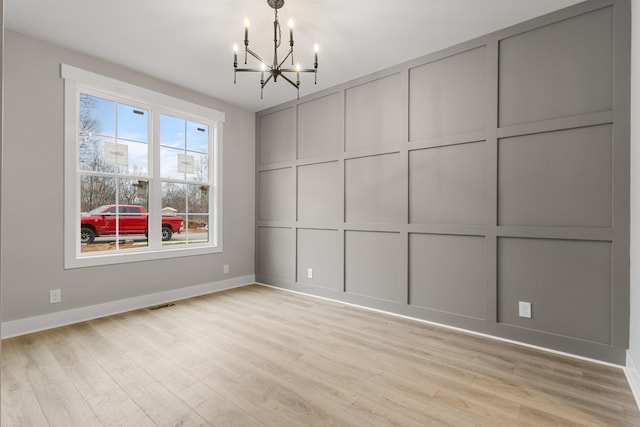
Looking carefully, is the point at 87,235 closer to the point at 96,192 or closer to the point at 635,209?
the point at 96,192

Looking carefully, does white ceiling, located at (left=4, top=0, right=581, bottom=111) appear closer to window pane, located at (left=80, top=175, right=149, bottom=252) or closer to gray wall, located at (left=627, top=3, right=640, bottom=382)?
gray wall, located at (left=627, top=3, right=640, bottom=382)

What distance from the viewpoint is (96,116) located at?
373cm

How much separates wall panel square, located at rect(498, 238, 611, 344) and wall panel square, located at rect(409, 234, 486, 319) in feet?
0.63

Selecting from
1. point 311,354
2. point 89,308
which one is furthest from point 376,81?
point 89,308

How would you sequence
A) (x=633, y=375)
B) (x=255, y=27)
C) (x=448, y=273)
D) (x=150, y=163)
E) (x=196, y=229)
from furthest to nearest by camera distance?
(x=196, y=229), (x=150, y=163), (x=448, y=273), (x=255, y=27), (x=633, y=375)

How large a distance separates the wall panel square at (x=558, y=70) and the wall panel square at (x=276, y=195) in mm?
2812

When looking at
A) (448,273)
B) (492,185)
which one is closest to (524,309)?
(448,273)

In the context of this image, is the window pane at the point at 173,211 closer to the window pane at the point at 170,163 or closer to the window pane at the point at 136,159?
the window pane at the point at 170,163

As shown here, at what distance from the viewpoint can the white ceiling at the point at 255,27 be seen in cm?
280

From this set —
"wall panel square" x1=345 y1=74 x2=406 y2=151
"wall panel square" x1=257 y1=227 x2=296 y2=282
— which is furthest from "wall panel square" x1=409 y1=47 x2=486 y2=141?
"wall panel square" x1=257 y1=227 x2=296 y2=282

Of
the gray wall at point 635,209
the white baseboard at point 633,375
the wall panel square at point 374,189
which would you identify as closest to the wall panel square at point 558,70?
the gray wall at point 635,209

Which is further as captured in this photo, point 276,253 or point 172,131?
point 276,253

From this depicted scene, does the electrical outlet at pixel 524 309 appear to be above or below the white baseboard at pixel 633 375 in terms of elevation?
above

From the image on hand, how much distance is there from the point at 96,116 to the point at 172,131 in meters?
0.87
